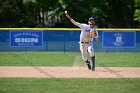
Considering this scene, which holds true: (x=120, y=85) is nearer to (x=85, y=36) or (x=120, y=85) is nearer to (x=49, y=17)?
(x=85, y=36)

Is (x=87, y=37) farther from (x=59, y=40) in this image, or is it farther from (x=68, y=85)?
(x=59, y=40)

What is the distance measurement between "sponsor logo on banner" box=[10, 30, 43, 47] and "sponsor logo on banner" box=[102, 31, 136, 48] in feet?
12.6

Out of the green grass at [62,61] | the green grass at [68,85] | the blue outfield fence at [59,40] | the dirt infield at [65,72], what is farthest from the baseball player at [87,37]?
the blue outfield fence at [59,40]

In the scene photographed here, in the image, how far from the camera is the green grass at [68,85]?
11.3m

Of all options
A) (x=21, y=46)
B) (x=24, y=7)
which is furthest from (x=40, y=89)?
(x=24, y=7)

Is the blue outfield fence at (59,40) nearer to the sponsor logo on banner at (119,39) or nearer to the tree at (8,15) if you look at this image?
the sponsor logo on banner at (119,39)

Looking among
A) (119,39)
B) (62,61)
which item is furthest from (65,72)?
(119,39)

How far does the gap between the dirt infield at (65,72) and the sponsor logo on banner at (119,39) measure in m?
11.0

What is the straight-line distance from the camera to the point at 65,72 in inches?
615

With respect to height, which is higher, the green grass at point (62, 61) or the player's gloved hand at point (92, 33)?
the player's gloved hand at point (92, 33)

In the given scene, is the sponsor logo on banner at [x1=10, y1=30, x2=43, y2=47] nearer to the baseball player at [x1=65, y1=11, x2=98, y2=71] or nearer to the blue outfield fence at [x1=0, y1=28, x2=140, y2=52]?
the blue outfield fence at [x1=0, y1=28, x2=140, y2=52]

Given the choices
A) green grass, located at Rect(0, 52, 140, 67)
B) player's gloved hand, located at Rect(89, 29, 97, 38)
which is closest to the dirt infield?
player's gloved hand, located at Rect(89, 29, 97, 38)

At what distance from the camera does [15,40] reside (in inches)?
1106

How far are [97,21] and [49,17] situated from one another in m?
6.06
